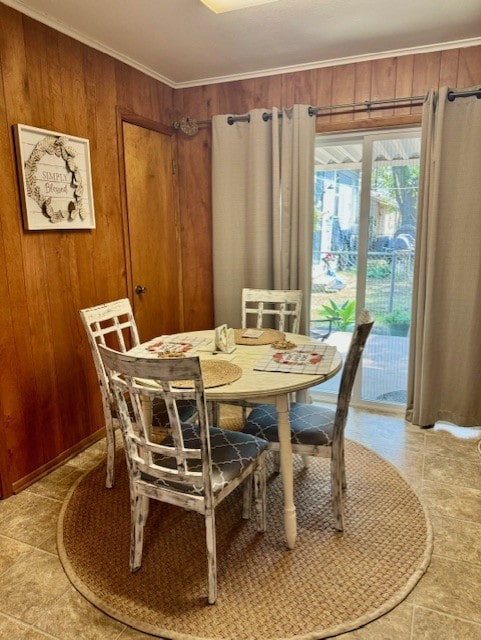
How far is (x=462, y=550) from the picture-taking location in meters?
1.93

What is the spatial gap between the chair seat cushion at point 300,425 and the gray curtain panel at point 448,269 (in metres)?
1.20

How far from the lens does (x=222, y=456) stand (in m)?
1.81

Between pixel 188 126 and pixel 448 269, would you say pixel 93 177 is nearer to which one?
pixel 188 126

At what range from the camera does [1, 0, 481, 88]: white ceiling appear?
229cm

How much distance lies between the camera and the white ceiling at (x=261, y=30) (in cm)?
229

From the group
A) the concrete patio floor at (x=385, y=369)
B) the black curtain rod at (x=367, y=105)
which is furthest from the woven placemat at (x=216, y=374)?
the black curtain rod at (x=367, y=105)

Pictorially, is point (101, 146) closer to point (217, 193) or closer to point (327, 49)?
point (217, 193)

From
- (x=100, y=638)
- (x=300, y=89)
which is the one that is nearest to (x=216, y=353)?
(x=100, y=638)

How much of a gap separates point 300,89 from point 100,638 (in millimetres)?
3303

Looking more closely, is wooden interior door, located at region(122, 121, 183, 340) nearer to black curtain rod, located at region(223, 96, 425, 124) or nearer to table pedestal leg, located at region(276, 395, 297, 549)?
black curtain rod, located at region(223, 96, 425, 124)

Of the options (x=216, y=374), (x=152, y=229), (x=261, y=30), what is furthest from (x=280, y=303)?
(x=261, y=30)

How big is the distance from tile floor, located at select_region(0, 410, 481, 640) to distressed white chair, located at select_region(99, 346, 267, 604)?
0.33 meters

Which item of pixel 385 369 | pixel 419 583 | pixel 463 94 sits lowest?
pixel 419 583

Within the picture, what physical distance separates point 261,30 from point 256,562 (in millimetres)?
2785
